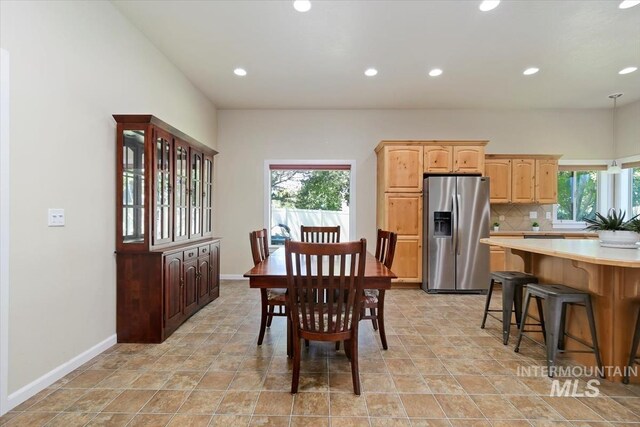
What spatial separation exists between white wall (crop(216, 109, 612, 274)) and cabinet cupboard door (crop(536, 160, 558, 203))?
41cm

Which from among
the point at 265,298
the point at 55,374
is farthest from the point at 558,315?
the point at 55,374

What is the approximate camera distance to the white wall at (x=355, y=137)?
5215 mm

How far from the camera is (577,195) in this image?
536 cm

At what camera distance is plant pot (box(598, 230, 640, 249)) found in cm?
239

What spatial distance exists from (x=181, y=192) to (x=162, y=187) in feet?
1.37

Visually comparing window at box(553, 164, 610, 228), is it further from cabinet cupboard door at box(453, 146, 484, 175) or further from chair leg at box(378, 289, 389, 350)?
chair leg at box(378, 289, 389, 350)

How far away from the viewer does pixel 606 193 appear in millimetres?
5250

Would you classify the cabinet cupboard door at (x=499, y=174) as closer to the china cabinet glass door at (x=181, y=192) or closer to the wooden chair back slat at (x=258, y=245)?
the wooden chair back slat at (x=258, y=245)

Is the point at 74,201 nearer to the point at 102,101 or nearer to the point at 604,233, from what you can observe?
the point at 102,101

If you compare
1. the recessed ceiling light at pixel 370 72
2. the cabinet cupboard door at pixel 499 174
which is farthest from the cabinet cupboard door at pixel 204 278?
the cabinet cupboard door at pixel 499 174

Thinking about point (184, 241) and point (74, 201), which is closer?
point (74, 201)

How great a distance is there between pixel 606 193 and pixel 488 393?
5343 mm

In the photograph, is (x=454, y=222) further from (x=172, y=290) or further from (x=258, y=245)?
(x=172, y=290)

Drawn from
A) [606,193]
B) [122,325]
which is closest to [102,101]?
[122,325]
